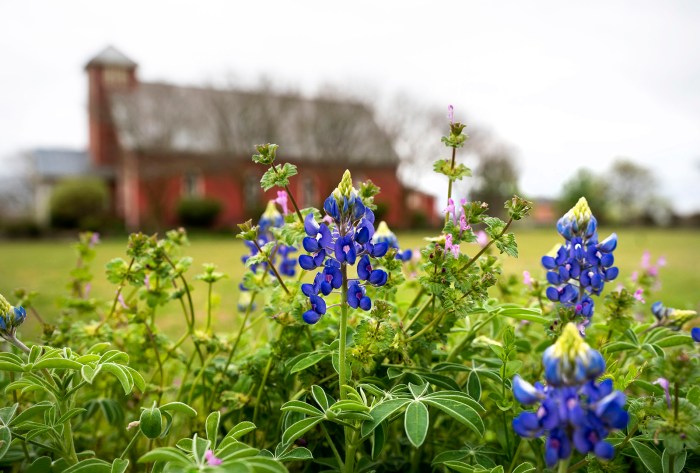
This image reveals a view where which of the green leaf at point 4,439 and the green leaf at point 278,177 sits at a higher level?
the green leaf at point 278,177

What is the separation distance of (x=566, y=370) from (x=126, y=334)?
1721 mm

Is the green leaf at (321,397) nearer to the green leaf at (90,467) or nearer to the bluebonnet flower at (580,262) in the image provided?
the green leaf at (90,467)

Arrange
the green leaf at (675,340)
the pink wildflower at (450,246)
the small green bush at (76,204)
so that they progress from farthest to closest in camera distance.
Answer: the small green bush at (76,204) → the green leaf at (675,340) → the pink wildflower at (450,246)

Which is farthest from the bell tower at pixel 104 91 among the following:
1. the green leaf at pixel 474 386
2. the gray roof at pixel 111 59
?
the green leaf at pixel 474 386

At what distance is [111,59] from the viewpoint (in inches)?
1352

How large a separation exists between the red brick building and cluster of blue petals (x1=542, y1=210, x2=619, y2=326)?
27717 millimetres

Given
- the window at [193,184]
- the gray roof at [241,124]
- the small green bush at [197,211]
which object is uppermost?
the gray roof at [241,124]

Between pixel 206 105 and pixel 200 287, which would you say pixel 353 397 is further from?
pixel 206 105

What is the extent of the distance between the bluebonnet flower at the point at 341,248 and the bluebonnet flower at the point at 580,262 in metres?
0.55

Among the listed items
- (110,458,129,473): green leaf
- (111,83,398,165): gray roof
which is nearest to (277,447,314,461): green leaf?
(110,458,129,473): green leaf

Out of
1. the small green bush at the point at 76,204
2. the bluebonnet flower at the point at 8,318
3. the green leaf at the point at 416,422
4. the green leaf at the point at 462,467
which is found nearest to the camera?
the green leaf at the point at 416,422

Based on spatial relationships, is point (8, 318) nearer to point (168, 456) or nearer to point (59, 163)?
point (168, 456)

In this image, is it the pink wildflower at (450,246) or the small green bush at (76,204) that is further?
the small green bush at (76,204)

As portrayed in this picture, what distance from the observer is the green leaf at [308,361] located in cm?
147
